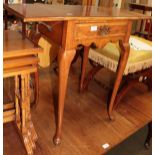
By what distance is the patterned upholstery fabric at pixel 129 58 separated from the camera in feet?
4.93

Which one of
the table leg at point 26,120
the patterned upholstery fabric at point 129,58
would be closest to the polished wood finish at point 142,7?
the patterned upholstery fabric at point 129,58

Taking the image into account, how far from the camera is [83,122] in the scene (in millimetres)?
1485

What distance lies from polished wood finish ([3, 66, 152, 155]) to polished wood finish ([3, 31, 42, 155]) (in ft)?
0.30

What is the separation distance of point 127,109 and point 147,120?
0.17 m

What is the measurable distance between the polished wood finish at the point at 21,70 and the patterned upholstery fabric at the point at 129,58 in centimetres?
63

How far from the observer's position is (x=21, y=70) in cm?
97

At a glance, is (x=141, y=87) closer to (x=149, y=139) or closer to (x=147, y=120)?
(x=147, y=120)

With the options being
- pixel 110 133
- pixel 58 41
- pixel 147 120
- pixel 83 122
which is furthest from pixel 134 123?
pixel 58 41

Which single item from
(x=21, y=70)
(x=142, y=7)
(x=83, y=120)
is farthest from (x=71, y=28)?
(x=142, y=7)

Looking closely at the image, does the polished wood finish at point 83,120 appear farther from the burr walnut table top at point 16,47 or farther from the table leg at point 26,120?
the burr walnut table top at point 16,47

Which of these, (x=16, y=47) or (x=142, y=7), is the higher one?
(x=142, y=7)

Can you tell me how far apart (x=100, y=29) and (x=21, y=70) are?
48 centimetres

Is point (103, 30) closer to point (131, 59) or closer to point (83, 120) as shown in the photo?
point (131, 59)

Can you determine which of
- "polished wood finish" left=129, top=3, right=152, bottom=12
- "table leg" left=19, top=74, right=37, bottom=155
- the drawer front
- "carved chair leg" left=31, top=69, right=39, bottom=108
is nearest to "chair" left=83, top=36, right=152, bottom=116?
the drawer front
